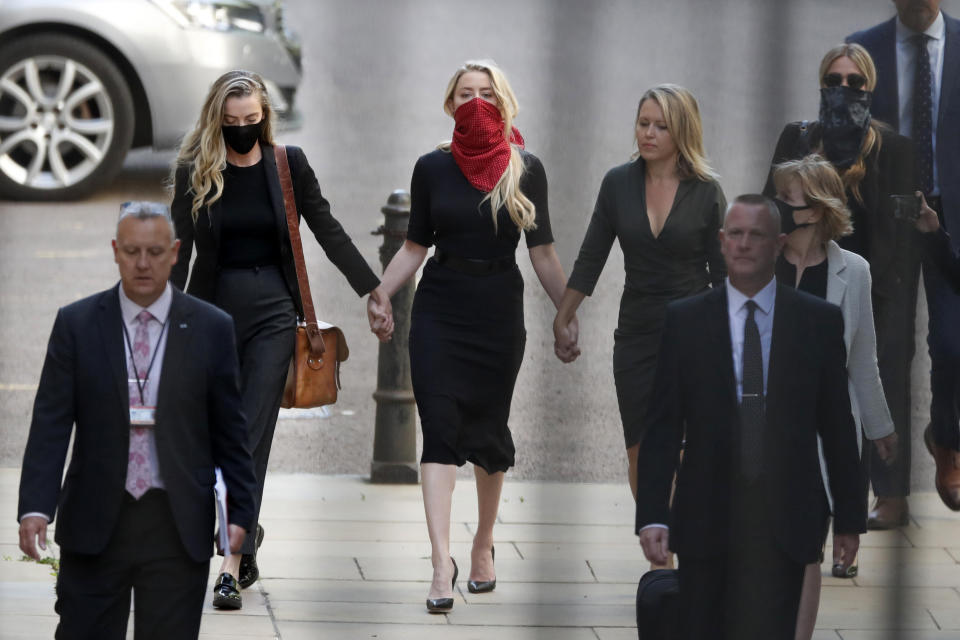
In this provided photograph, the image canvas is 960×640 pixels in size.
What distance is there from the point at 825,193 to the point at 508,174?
100cm

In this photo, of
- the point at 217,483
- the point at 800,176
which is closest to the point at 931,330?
the point at 800,176

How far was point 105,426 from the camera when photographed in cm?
340

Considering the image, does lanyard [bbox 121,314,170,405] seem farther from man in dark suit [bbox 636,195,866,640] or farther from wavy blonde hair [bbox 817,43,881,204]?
wavy blonde hair [bbox 817,43,881,204]

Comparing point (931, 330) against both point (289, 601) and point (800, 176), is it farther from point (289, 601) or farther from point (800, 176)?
point (289, 601)

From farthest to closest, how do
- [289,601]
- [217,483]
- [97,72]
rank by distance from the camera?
[97,72] < [289,601] < [217,483]

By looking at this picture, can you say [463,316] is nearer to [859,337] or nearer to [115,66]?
[859,337]

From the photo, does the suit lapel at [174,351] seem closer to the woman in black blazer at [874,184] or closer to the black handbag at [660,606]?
the black handbag at [660,606]

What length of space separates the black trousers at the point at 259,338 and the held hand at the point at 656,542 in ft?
4.86

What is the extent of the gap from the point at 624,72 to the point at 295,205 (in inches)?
55.6

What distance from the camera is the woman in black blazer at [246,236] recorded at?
4.68 m

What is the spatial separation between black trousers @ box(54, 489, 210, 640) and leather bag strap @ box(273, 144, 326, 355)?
1362 mm

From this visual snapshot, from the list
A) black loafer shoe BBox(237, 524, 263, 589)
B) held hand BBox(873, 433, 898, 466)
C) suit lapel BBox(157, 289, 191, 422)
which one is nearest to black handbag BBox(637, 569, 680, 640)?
held hand BBox(873, 433, 898, 466)

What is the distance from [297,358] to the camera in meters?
4.89

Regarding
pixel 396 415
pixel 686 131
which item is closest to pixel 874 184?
pixel 686 131
